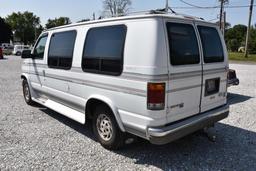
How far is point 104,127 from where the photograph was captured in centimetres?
452

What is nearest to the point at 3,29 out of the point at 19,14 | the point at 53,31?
the point at 19,14

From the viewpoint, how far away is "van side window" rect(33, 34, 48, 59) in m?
6.27

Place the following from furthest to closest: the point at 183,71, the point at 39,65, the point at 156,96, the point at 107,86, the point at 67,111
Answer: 1. the point at 39,65
2. the point at 67,111
3. the point at 107,86
4. the point at 183,71
5. the point at 156,96

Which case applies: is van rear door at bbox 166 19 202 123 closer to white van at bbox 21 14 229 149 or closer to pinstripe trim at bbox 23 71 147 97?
white van at bbox 21 14 229 149

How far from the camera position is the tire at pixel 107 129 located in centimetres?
426

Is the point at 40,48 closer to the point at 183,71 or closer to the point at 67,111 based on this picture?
the point at 67,111

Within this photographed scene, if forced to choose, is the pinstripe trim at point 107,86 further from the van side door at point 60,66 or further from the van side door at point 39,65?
the van side door at point 39,65

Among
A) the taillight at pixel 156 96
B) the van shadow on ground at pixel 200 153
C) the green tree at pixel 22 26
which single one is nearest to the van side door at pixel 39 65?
the van shadow on ground at pixel 200 153

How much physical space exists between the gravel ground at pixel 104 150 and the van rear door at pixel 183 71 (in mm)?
781

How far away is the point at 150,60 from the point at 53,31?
131 inches

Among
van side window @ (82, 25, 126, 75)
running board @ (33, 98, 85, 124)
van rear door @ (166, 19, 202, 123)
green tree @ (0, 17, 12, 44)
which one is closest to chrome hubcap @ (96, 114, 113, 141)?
running board @ (33, 98, 85, 124)

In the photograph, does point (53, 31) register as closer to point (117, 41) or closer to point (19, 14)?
point (117, 41)

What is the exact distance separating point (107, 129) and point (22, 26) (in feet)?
271

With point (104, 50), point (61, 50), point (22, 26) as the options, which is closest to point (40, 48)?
point (61, 50)
